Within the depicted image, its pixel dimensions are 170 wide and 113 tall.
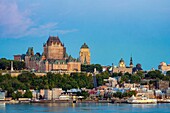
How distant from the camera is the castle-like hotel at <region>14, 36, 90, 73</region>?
96688 mm

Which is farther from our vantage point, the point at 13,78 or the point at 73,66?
the point at 73,66

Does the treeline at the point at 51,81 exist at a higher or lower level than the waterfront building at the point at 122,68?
lower

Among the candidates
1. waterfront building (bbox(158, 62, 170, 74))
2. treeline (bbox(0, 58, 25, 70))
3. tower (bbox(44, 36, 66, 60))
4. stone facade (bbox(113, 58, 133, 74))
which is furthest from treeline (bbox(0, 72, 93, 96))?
waterfront building (bbox(158, 62, 170, 74))

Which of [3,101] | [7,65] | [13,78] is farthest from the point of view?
[7,65]

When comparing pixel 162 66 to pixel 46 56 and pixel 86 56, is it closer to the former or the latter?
pixel 86 56

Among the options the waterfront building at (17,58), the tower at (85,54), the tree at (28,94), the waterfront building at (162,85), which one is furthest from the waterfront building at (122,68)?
the tree at (28,94)

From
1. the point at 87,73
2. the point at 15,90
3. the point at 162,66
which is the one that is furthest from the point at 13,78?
the point at 162,66

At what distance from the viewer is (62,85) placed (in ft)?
287

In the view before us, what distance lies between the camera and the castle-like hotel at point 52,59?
317ft

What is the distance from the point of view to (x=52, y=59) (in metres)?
98.1

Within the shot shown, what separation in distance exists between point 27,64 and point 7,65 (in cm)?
433

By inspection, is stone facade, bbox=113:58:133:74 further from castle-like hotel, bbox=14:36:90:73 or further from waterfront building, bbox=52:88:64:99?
waterfront building, bbox=52:88:64:99

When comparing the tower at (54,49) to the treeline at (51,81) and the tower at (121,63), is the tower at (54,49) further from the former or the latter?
the tower at (121,63)

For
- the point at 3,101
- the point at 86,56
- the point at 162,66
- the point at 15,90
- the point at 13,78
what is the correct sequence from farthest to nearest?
the point at 162,66, the point at 86,56, the point at 13,78, the point at 15,90, the point at 3,101
